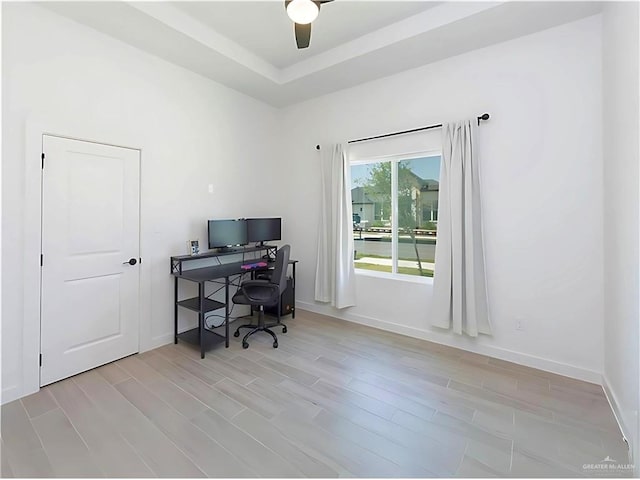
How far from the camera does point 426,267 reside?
359 centimetres

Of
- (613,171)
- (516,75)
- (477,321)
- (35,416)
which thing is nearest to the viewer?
(35,416)

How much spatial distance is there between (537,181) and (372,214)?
1826 millimetres

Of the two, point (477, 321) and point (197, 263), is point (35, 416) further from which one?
point (477, 321)

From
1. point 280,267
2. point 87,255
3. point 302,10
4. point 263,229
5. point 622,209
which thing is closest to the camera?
point 302,10

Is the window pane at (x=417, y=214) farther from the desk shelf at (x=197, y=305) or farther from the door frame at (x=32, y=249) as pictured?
the door frame at (x=32, y=249)

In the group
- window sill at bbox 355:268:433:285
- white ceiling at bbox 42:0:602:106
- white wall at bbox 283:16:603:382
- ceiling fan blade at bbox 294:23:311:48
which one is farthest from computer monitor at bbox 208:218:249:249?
white wall at bbox 283:16:603:382

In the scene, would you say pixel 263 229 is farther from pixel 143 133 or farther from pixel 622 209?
pixel 622 209

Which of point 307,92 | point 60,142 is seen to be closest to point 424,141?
point 307,92

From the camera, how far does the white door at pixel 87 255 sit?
250 cm

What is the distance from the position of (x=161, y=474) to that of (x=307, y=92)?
4.21 m

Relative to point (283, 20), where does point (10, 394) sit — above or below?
below

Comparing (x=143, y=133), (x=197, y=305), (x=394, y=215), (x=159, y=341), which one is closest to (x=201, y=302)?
(x=197, y=305)

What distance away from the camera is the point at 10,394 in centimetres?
227

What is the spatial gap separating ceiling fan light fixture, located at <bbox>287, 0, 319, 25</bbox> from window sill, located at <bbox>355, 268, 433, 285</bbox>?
2.81m
